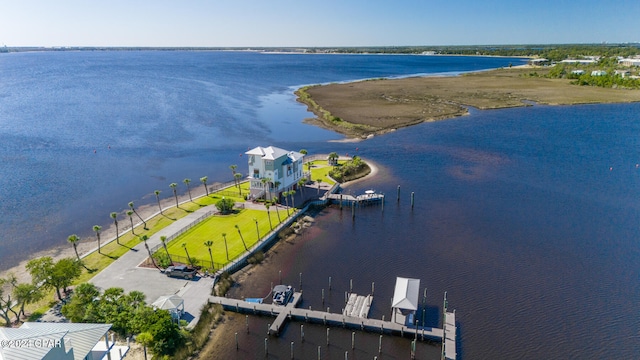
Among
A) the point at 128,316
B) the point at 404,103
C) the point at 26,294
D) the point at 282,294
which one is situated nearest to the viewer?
the point at 128,316

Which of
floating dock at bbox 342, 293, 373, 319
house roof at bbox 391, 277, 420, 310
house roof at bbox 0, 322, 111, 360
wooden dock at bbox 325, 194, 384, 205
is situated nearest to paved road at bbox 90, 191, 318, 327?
house roof at bbox 0, 322, 111, 360

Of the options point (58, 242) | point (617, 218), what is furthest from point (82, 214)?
point (617, 218)

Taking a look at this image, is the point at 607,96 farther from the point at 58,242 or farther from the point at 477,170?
the point at 58,242

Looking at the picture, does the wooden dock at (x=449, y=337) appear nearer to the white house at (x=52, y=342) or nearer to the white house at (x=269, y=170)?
the white house at (x=52, y=342)

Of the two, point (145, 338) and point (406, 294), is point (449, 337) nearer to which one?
point (406, 294)

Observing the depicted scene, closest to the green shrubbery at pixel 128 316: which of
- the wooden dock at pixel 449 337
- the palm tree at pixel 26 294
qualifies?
the palm tree at pixel 26 294

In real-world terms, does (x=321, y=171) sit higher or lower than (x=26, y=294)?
lower

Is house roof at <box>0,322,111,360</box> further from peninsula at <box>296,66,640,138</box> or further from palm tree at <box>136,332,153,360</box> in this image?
peninsula at <box>296,66,640,138</box>

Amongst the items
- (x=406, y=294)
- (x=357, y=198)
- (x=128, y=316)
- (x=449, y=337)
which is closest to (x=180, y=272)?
(x=128, y=316)
